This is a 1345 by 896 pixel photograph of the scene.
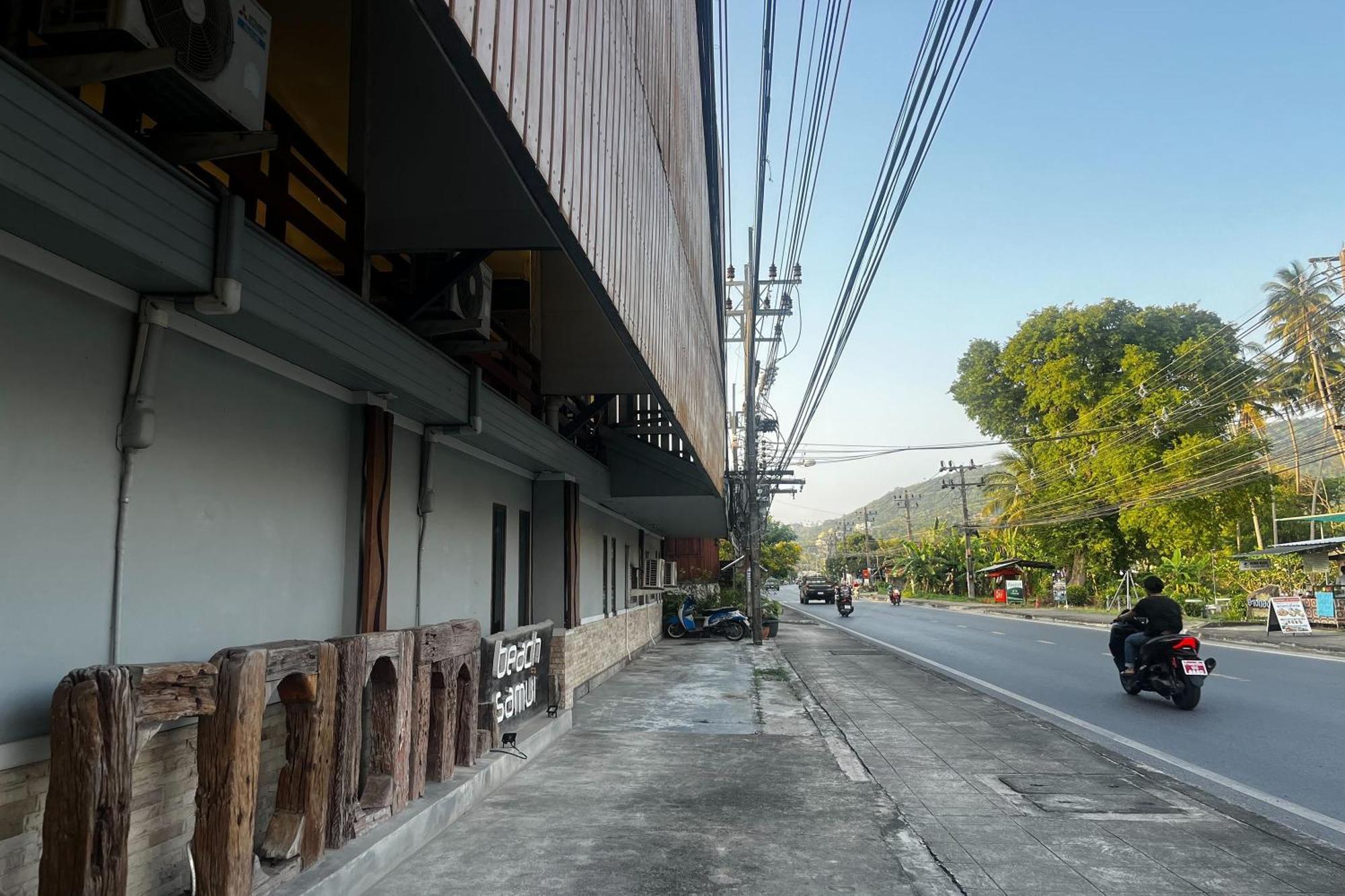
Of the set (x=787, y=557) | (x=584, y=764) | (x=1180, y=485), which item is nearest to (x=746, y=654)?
(x=584, y=764)

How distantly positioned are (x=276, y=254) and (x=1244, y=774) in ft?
28.3

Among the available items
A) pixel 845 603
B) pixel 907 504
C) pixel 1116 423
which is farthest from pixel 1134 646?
pixel 907 504

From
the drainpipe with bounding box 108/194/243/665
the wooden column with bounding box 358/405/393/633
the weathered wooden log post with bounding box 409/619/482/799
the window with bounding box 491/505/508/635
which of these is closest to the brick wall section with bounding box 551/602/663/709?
the window with bounding box 491/505/508/635

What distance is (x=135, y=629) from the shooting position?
3.78 m

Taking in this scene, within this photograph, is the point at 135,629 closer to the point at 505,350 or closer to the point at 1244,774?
the point at 505,350

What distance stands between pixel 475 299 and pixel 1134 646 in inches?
391

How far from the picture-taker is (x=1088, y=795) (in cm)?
661

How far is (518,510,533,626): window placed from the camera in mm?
10344

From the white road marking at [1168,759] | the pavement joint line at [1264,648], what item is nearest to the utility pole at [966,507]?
the pavement joint line at [1264,648]

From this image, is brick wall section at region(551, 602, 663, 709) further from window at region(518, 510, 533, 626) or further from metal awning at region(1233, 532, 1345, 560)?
metal awning at region(1233, 532, 1345, 560)

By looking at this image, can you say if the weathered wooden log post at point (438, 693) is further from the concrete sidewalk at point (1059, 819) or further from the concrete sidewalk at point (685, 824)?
the concrete sidewalk at point (1059, 819)

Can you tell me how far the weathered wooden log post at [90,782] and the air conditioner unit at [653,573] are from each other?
725 inches

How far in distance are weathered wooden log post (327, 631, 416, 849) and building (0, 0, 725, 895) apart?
1.99ft

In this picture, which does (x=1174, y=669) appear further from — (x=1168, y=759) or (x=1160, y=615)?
(x=1168, y=759)
